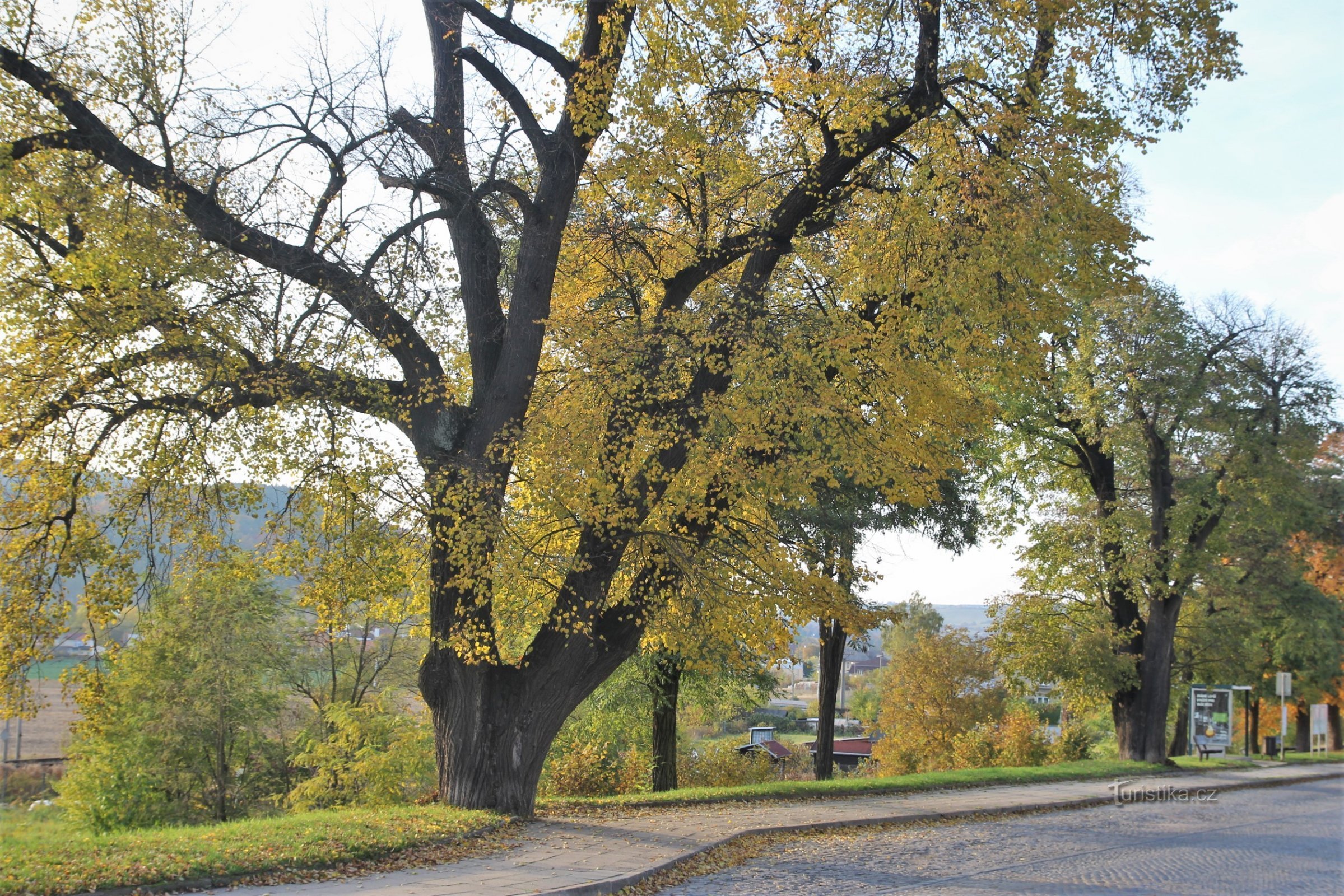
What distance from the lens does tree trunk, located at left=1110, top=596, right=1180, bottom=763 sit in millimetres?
25359

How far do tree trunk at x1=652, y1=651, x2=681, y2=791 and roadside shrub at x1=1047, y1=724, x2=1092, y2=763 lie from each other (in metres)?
14.6

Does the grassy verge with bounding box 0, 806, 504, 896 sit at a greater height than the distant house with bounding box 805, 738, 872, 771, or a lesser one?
greater

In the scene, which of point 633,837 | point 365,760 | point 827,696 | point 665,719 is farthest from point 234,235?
point 827,696

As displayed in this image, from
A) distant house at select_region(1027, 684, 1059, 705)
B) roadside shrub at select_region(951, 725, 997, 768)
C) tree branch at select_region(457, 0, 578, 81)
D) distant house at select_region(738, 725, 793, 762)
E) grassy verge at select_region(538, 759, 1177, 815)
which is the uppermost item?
tree branch at select_region(457, 0, 578, 81)

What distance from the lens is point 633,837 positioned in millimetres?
11453

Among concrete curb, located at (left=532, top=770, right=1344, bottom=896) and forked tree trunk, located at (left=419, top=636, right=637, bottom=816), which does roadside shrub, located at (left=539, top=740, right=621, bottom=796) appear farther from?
forked tree trunk, located at (left=419, top=636, right=637, bottom=816)

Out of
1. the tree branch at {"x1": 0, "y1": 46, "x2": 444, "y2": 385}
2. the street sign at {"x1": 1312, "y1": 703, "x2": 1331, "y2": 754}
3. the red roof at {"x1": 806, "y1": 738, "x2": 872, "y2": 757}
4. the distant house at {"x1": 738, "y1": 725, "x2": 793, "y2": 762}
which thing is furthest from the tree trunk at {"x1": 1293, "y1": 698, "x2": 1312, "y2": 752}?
the tree branch at {"x1": 0, "y1": 46, "x2": 444, "y2": 385}

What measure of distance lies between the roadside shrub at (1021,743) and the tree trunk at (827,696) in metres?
8.11

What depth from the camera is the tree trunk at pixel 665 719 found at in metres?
21.3

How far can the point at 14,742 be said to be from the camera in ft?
125

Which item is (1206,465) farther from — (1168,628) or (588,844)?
(588,844)

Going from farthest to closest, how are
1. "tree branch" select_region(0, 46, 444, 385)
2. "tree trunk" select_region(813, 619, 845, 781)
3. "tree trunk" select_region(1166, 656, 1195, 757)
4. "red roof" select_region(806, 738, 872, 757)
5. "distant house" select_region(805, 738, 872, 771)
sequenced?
1. "red roof" select_region(806, 738, 872, 757)
2. "distant house" select_region(805, 738, 872, 771)
3. "tree trunk" select_region(1166, 656, 1195, 757)
4. "tree trunk" select_region(813, 619, 845, 781)
5. "tree branch" select_region(0, 46, 444, 385)

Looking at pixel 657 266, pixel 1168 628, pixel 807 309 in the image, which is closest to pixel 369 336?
pixel 657 266

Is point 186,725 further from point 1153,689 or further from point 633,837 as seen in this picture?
point 1153,689
